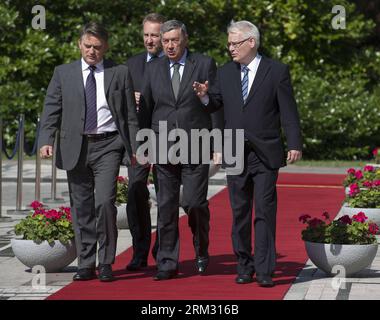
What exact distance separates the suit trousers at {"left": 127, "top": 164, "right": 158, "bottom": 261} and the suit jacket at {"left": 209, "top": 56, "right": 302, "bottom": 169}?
1.19m

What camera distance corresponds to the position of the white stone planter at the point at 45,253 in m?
10.3

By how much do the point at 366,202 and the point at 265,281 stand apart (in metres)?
4.47

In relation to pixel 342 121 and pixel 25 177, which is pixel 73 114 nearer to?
pixel 25 177

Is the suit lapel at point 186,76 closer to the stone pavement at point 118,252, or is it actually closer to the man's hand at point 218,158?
the man's hand at point 218,158

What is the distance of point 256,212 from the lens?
9766 millimetres

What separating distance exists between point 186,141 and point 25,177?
37.8 ft

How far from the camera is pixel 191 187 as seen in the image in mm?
10062

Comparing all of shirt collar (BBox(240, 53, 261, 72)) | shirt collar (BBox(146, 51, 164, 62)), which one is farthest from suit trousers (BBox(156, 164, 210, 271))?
shirt collar (BBox(146, 51, 164, 62))

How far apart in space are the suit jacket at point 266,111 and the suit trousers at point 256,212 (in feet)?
0.35

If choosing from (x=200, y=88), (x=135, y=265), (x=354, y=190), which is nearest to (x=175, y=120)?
(x=200, y=88)

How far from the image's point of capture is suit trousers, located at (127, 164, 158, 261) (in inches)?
423

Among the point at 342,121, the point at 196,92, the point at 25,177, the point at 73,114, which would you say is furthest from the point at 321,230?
the point at 342,121

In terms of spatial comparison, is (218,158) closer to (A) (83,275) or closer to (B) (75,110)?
(B) (75,110)

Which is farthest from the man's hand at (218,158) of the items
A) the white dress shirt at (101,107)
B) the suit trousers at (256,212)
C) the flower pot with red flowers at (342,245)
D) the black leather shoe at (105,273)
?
the black leather shoe at (105,273)
